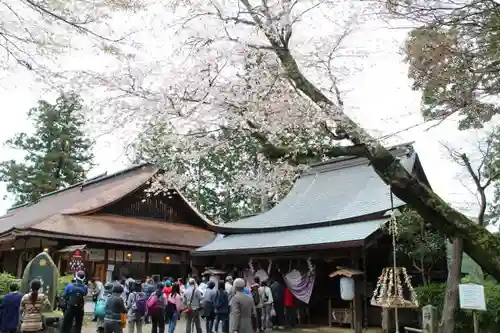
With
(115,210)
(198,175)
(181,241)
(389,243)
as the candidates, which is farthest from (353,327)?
(198,175)

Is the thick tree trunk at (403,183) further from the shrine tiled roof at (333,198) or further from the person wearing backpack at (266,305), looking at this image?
the person wearing backpack at (266,305)

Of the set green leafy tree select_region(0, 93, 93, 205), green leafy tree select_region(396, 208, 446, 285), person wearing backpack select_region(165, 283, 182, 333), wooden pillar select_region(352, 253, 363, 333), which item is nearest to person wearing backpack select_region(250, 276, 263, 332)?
person wearing backpack select_region(165, 283, 182, 333)

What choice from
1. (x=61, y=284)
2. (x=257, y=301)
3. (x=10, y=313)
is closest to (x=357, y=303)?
(x=257, y=301)

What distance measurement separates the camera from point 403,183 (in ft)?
22.5

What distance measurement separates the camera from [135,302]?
9750mm

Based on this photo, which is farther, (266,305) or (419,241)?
(266,305)

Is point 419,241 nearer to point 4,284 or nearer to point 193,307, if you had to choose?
point 193,307

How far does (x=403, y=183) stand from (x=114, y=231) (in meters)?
12.8

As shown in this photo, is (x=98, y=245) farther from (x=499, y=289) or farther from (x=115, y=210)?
(x=499, y=289)

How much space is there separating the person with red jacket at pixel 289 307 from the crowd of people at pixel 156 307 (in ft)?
0.11

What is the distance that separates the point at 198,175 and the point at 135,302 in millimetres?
21787

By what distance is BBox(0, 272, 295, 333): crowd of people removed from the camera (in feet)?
23.1

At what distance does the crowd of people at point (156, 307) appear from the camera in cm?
704

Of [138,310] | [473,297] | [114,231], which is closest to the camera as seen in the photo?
[473,297]
